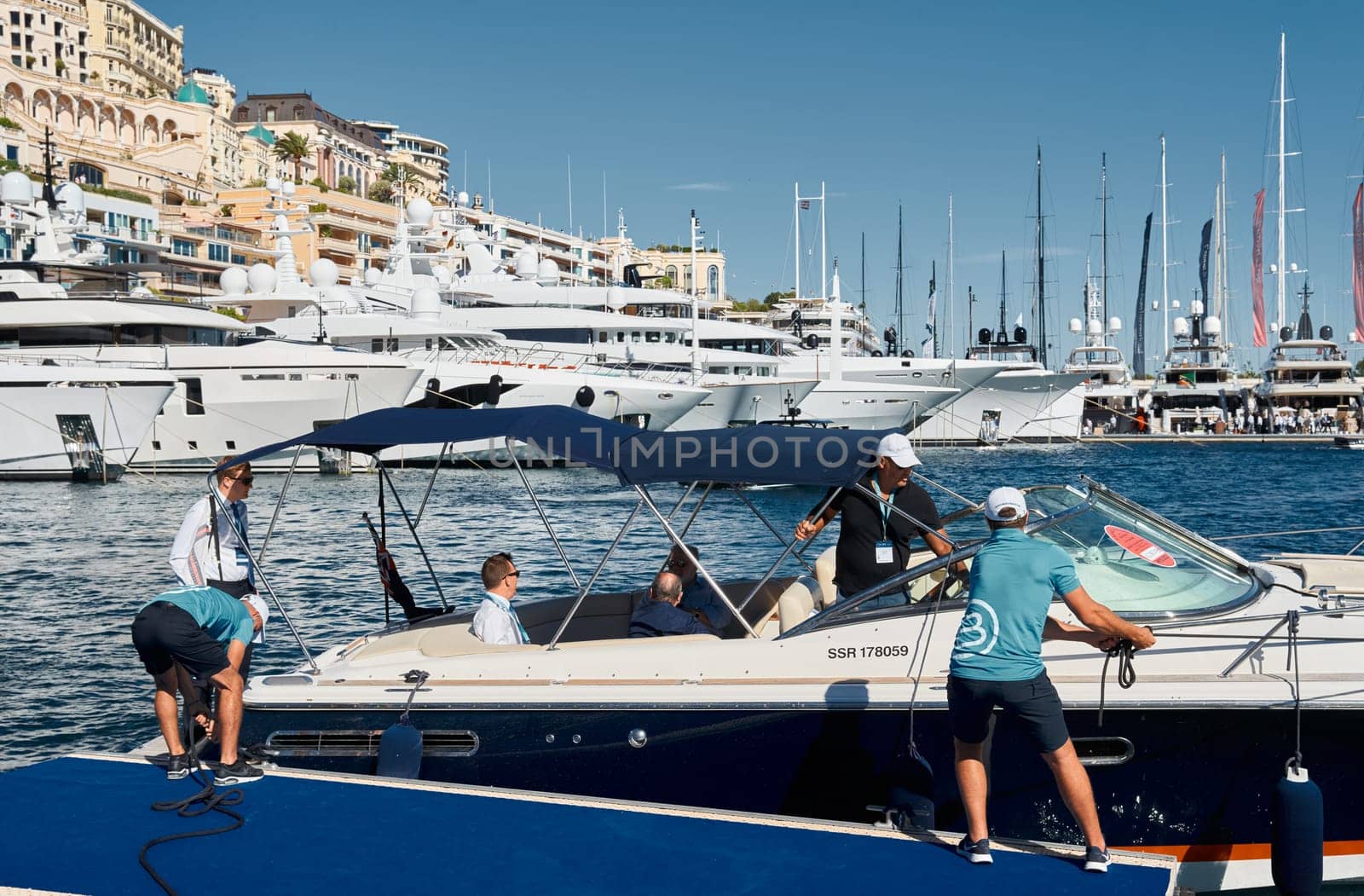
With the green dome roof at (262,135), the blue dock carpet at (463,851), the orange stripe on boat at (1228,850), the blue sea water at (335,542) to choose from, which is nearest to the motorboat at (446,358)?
the blue sea water at (335,542)

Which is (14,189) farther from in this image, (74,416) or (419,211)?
(419,211)

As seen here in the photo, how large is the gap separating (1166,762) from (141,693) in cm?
975

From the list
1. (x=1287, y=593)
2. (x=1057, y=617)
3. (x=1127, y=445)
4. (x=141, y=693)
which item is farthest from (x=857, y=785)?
(x=1127, y=445)

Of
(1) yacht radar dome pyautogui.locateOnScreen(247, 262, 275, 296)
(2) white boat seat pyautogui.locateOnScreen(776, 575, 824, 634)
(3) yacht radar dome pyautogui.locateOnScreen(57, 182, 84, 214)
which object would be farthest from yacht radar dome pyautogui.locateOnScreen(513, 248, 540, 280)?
(2) white boat seat pyautogui.locateOnScreen(776, 575, 824, 634)

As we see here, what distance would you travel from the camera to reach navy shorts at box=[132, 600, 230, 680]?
669cm

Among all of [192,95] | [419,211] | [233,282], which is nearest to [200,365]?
[233,282]

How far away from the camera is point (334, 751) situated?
7.18m

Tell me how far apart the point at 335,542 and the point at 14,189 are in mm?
37173

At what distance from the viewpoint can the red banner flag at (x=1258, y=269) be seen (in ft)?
239

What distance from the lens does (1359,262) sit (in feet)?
212

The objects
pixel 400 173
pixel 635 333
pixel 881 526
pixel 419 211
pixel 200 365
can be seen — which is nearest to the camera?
pixel 881 526

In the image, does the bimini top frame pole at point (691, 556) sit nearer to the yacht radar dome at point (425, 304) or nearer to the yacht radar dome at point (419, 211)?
the yacht radar dome at point (425, 304)

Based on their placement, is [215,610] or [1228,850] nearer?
[1228,850]

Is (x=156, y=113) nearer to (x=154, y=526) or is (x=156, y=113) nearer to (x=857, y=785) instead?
(x=154, y=526)
